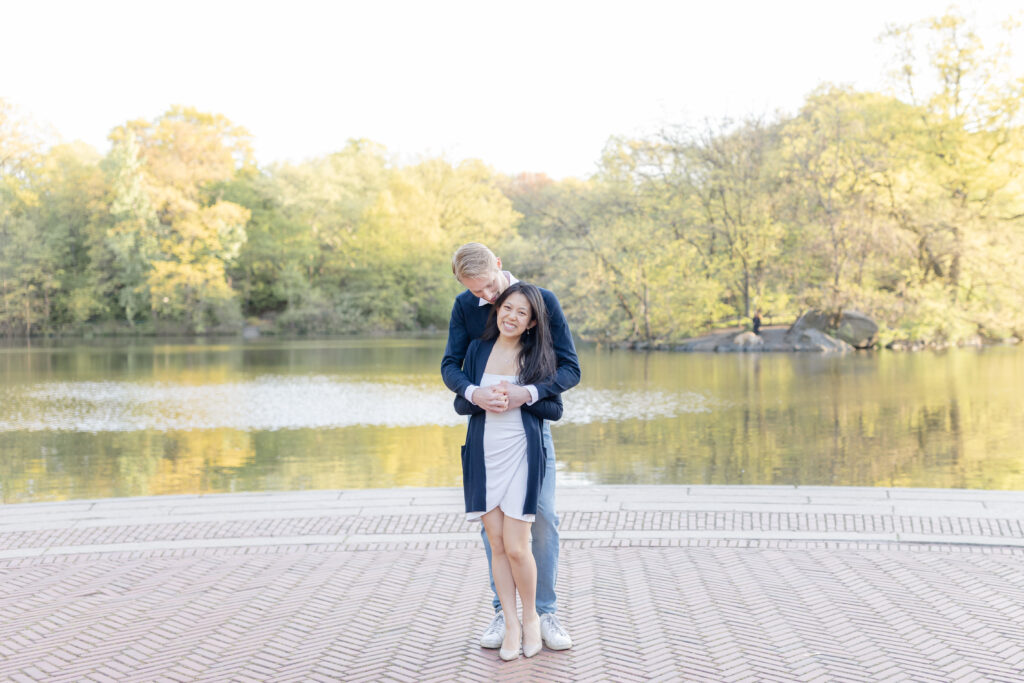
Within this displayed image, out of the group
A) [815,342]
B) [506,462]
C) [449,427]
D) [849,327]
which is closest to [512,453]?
[506,462]

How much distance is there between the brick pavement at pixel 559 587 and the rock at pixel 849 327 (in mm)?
27934

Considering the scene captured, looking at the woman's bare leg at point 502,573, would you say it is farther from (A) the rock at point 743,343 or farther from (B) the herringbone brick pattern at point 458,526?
(A) the rock at point 743,343

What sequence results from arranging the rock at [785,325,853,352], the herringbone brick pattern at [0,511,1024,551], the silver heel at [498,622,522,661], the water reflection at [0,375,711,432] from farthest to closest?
the rock at [785,325,853,352] < the water reflection at [0,375,711,432] < the herringbone brick pattern at [0,511,1024,551] < the silver heel at [498,622,522,661]

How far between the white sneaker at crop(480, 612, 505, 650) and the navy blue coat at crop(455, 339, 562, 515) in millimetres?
515

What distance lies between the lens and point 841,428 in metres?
13.2

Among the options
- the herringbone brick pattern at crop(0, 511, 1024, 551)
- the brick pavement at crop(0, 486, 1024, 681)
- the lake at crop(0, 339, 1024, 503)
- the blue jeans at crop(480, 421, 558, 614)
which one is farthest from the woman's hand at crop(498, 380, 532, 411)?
the lake at crop(0, 339, 1024, 503)

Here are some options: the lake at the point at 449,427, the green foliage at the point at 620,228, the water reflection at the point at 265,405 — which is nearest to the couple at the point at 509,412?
the lake at the point at 449,427

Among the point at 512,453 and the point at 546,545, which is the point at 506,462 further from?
the point at 546,545

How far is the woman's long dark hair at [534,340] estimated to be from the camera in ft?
12.5

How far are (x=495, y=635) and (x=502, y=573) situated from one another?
276mm

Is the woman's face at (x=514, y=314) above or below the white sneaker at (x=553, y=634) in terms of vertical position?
above

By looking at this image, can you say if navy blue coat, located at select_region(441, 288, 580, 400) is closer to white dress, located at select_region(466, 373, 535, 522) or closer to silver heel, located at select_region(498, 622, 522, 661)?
white dress, located at select_region(466, 373, 535, 522)

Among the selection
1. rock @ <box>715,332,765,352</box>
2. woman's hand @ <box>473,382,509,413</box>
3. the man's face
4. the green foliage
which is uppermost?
the green foliage

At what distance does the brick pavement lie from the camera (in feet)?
12.4
